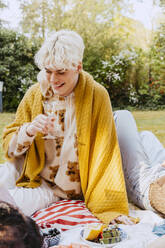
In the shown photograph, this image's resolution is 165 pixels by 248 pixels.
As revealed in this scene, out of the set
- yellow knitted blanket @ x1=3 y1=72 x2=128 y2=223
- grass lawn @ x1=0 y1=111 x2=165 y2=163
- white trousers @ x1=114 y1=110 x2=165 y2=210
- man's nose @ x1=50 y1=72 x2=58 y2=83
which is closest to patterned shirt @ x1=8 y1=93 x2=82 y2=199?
yellow knitted blanket @ x1=3 y1=72 x2=128 y2=223

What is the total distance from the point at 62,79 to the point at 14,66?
289cm

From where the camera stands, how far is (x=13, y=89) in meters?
4.21

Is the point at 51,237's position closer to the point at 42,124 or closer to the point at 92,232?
the point at 92,232

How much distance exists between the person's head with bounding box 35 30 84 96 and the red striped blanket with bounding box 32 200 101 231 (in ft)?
1.80

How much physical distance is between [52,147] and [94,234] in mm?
584

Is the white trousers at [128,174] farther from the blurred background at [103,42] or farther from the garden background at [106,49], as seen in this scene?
the blurred background at [103,42]

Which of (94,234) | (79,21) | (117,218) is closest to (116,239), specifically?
(94,234)

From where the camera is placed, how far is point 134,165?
1871mm

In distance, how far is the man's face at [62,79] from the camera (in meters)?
1.48

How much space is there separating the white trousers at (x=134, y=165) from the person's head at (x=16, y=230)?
0.90 m

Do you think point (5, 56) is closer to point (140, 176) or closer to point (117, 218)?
point (140, 176)

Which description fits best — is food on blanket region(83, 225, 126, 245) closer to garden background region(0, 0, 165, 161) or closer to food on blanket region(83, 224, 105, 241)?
food on blanket region(83, 224, 105, 241)

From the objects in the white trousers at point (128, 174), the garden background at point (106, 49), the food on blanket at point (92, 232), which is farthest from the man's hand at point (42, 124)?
the garden background at point (106, 49)

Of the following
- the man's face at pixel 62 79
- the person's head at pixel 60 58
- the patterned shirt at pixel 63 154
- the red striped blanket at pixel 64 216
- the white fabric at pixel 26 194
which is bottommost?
the red striped blanket at pixel 64 216
